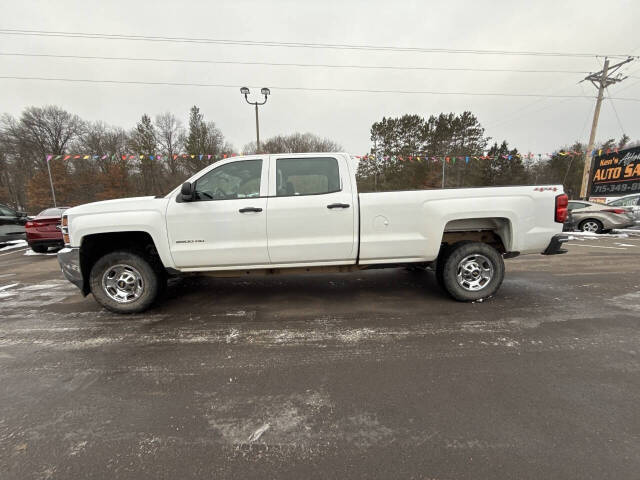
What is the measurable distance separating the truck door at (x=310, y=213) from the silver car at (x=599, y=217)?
36.8ft

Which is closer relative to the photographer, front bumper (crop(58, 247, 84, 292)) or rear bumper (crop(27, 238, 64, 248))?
front bumper (crop(58, 247, 84, 292))

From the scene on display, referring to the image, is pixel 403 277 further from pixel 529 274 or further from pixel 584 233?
pixel 584 233

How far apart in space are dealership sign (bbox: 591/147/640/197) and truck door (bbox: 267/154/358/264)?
21.3 m

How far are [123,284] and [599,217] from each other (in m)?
15.1

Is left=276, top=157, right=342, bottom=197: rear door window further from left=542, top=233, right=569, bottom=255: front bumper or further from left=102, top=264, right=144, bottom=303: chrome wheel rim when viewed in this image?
left=542, top=233, right=569, bottom=255: front bumper

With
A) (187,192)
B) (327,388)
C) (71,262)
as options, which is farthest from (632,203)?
(71,262)

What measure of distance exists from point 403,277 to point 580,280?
3.00 metres

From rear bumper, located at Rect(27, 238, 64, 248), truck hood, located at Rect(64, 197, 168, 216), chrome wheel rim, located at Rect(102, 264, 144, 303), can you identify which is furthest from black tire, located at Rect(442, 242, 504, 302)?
rear bumper, located at Rect(27, 238, 64, 248)

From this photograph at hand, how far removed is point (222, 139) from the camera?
4481 centimetres

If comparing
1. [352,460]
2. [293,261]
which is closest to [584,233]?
[293,261]

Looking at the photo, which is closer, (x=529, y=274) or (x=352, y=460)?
(x=352, y=460)

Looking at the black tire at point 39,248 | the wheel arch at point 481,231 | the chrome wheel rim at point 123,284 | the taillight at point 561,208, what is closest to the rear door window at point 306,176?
the wheel arch at point 481,231

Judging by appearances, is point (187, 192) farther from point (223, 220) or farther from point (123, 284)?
point (123, 284)

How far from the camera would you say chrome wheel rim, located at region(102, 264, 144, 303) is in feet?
12.4
